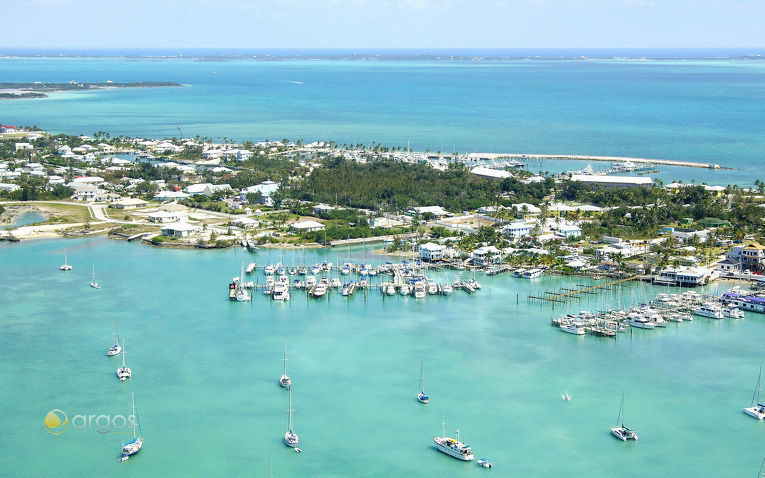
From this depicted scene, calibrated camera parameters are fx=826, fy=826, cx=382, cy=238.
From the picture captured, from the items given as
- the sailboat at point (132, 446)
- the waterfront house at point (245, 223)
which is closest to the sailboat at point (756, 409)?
the sailboat at point (132, 446)

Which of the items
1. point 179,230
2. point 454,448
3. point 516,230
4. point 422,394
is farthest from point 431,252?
point 454,448

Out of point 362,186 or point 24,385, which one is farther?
point 362,186

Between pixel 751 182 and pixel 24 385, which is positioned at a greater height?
pixel 751 182

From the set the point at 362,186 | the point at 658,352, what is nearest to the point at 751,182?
the point at 362,186

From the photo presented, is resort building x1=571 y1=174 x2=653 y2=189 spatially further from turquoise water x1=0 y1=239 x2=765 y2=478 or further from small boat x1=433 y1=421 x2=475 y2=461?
small boat x1=433 y1=421 x2=475 y2=461

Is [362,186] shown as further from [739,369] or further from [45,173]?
[739,369]

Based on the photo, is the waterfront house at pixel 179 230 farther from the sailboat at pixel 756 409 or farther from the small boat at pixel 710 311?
the sailboat at pixel 756 409
